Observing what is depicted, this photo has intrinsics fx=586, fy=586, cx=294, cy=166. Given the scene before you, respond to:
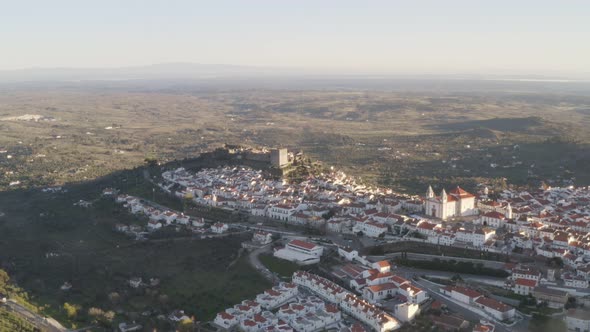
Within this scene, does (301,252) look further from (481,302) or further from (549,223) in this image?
(549,223)

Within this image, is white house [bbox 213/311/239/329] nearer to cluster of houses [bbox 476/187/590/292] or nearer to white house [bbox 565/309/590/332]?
cluster of houses [bbox 476/187/590/292]

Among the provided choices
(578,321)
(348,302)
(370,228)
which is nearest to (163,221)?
(370,228)

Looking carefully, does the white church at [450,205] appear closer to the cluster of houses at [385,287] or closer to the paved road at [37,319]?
the cluster of houses at [385,287]

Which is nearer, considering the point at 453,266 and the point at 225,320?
the point at 225,320

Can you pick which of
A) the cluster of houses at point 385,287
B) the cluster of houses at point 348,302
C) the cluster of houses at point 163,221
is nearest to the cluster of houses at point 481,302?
the cluster of houses at point 385,287

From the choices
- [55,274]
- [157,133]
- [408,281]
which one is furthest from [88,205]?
[157,133]
